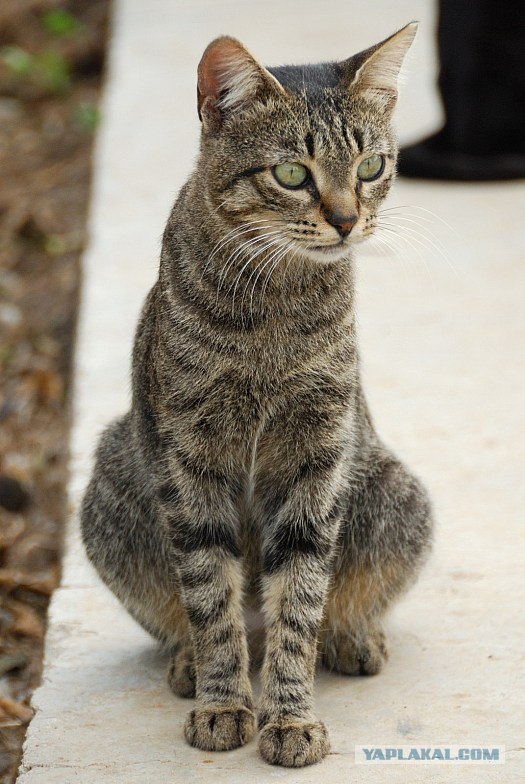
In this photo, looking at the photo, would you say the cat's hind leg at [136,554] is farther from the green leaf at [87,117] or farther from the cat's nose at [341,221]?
the green leaf at [87,117]

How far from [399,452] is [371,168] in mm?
1602

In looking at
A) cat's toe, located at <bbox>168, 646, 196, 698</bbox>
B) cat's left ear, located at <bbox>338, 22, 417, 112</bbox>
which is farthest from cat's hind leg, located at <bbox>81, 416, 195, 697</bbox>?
cat's left ear, located at <bbox>338, 22, 417, 112</bbox>

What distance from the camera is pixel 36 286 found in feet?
19.5

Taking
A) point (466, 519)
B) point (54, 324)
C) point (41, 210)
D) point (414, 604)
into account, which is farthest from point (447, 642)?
point (41, 210)

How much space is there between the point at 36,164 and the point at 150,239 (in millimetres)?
1971

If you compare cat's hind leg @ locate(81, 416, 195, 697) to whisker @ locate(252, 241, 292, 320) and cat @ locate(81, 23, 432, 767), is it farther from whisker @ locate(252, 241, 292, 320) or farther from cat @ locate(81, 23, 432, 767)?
whisker @ locate(252, 241, 292, 320)

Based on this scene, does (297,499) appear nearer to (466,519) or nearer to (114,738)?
(114,738)

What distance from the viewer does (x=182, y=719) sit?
2.87m

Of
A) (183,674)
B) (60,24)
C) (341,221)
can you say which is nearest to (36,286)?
(183,674)

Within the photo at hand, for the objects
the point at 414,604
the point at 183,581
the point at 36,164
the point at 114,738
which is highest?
the point at 183,581

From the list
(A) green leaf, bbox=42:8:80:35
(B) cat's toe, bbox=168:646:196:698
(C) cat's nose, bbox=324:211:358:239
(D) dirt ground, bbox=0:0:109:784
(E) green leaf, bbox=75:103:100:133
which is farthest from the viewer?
(A) green leaf, bbox=42:8:80:35

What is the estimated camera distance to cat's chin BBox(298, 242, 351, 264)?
265 centimetres

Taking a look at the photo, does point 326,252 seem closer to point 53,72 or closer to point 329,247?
point 329,247

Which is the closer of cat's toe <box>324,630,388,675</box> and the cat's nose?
the cat's nose
